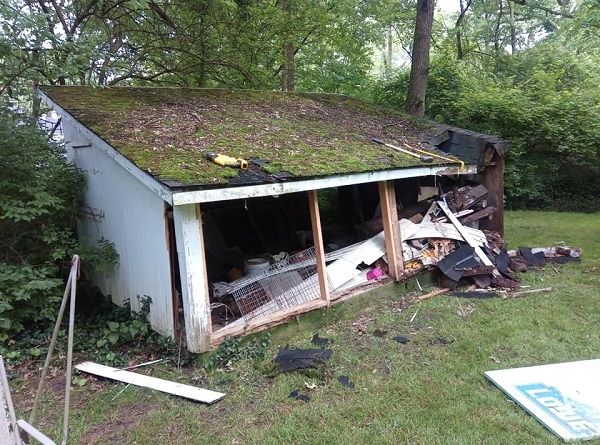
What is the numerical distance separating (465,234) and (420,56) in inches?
242

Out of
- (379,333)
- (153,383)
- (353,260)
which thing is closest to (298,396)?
(153,383)

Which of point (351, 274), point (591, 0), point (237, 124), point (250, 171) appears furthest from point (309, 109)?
point (591, 0)

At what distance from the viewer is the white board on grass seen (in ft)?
10.8

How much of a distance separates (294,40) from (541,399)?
10.8m

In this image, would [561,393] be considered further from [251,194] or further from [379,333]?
[251,194]

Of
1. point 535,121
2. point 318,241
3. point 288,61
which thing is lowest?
point 318,241

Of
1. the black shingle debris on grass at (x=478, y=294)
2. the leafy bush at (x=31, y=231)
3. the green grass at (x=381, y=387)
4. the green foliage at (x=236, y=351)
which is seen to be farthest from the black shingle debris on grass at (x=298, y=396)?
the black shingle debris on grass at (x=478, y=294)

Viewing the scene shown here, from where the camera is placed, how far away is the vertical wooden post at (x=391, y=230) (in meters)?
6.38

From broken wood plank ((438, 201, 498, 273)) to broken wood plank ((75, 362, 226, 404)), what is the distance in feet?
15.6

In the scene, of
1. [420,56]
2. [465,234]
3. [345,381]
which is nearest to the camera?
[345,381]

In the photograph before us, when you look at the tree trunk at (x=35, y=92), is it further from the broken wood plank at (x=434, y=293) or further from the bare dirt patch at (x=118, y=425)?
the broken wood plank at (x=434, y=293)

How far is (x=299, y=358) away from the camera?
14.8 feet

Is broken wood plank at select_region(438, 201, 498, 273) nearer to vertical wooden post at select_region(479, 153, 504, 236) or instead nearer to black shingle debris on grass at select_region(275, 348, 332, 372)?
vertical wooden post at select_region(479, 153, 504, 236)

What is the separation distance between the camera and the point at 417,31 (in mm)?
11297
